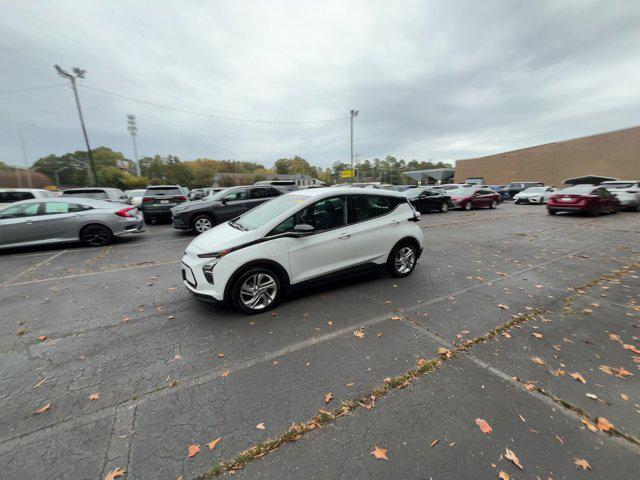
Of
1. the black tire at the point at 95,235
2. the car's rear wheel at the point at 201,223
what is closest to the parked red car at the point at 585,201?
the car's rear wheel at the point at 201,223

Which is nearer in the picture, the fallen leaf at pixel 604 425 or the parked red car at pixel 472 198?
the fallen leaf at pixel 604 425

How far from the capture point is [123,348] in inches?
129

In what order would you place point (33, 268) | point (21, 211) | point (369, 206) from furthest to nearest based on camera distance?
point (21, 211) < point (33, 268) < point (369, 206)

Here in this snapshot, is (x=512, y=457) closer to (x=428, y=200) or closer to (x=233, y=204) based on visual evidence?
(x=233, y=204)

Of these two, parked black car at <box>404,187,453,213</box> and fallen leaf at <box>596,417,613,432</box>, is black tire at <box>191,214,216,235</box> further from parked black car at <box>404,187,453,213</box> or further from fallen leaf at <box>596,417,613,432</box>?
parked black car at <box>404,187,453,213</box>

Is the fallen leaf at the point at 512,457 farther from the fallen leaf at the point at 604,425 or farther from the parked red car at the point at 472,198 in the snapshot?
the parked red car at the point at 472,198

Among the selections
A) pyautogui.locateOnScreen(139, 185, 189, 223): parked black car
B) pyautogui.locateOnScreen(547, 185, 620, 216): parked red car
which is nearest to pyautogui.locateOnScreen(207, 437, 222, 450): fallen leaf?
pyautogui.locateOnScreen(139, 185, 189, 223): parked black car

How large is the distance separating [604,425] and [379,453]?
1.79 metres

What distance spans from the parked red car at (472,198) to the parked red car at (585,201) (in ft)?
15.9

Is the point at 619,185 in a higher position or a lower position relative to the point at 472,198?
higher

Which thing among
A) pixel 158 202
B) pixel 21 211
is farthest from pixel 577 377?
pixel 158 202

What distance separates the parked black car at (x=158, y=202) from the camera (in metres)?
12.7

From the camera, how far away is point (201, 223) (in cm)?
1012

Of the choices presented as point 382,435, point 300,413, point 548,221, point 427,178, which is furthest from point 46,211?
point 427,178
